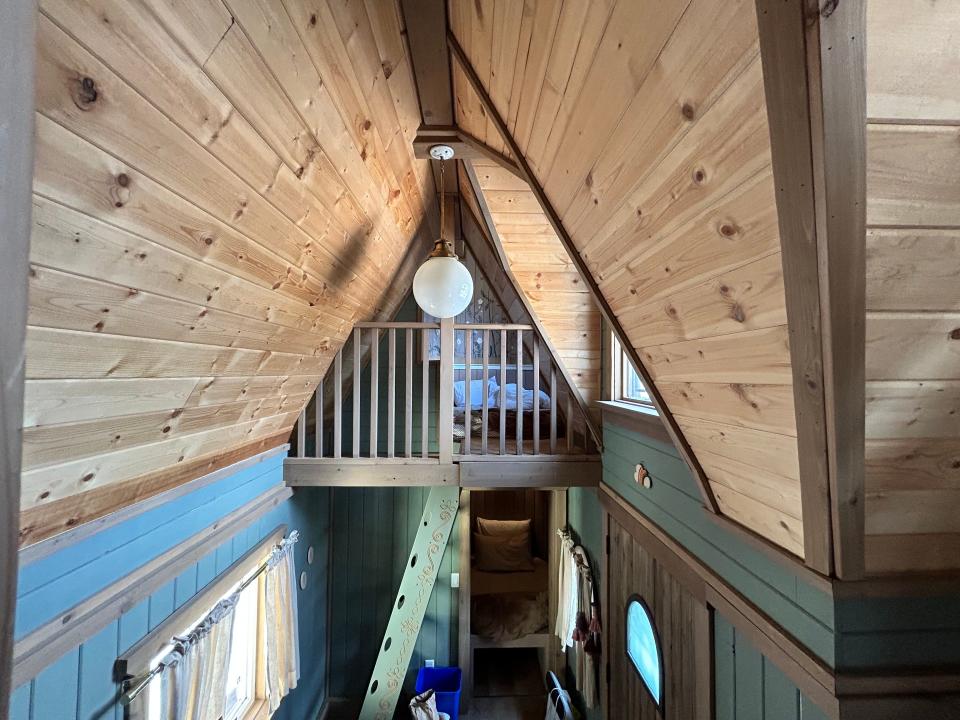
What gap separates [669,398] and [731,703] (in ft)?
3.68

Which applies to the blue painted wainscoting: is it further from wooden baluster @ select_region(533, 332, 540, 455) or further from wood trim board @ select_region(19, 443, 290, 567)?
wooden baluster @ select_region(533, 332, 540, 455)

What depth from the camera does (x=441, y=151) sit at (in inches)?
78.9

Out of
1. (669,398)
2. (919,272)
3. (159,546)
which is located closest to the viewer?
(919,272)

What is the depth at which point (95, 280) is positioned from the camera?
952mm

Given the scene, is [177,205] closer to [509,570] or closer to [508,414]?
[508,414]

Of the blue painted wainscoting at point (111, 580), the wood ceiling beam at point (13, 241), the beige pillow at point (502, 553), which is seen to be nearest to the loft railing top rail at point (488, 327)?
the blue painted wainscoting at point (111, 580)

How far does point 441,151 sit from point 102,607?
7.07ft

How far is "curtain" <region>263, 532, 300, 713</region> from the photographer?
8.05 ft

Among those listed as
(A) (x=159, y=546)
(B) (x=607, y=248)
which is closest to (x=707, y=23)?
(B) (x=607, y=248)

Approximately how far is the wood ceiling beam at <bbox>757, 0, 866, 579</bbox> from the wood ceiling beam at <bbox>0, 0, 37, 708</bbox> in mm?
842

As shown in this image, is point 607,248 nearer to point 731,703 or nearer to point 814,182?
point 814,182

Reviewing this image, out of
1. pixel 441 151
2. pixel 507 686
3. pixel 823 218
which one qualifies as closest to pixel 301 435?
pixel 441 151

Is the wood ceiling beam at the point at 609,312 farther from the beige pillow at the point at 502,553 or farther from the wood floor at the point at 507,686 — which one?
the beige pillow at the point at 502,553

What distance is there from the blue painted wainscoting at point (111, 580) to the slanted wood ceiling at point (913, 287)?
6.79 feet
